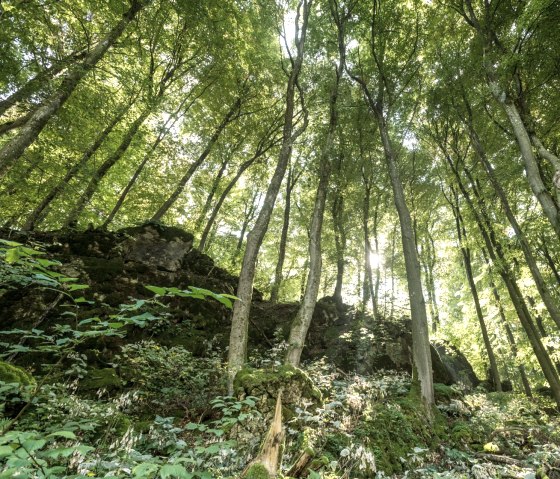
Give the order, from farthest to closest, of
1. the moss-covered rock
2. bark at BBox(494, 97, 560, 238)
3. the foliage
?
bark at BBox(494, 97, 560, 238), the foliage, the moss-covered rock

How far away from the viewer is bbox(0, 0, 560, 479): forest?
3.58 m

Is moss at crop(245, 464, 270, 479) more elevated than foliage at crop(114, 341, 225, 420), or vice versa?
foliage at crop(114, 341, 225, 420)

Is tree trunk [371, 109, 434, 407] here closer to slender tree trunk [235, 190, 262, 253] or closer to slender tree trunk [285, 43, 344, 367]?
slender tree trunk [285, 43, 344, 367]

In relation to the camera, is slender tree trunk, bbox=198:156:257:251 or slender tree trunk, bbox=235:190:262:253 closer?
slender tree trunk, bbox=198:156:257:251

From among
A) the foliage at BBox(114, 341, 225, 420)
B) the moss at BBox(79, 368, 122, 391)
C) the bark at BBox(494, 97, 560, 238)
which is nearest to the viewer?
the moss at BBox(79, 368, 122, 391)

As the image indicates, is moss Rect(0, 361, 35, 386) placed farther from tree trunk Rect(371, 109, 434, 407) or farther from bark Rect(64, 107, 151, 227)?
tree trunk Rect(371, 109, 434, 407)

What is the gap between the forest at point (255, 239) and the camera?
3.58m

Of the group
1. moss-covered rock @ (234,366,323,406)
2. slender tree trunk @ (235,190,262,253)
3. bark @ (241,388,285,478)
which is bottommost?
bark @ (241,388,285,478)

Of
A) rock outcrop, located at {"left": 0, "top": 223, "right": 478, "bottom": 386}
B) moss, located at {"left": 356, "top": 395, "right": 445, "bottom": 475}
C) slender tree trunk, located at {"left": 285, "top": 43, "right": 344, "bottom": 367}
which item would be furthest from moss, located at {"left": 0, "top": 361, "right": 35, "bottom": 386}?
moss, located at {"left": 356, "top": 395, "right": 445, "bottom": 475}

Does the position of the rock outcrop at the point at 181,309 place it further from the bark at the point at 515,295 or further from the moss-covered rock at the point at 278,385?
the moss-covered rock at the point at 278,385

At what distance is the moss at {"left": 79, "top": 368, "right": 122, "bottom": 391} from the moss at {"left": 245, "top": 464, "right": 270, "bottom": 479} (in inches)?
174

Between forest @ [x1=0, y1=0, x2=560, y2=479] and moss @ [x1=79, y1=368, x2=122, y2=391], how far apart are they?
35 millimetres

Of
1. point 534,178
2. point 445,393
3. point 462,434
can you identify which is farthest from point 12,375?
point 445,393

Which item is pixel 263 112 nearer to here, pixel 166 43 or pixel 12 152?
pixel 166 43
